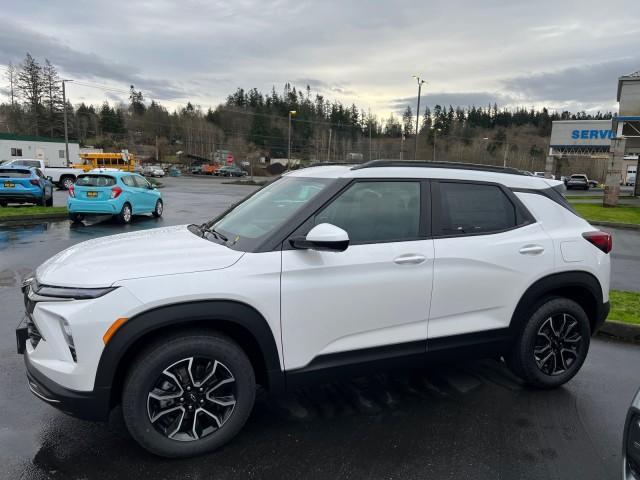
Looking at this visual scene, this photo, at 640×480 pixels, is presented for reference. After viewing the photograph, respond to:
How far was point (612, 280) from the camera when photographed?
A: 26.6 ft

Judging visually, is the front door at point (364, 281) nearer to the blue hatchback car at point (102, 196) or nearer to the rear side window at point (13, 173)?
the blue hatchback car at point (102, 196)

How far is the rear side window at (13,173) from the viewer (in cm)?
1579

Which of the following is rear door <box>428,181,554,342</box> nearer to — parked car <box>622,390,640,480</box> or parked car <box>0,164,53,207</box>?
parked car <box>622,390,640,480</box>

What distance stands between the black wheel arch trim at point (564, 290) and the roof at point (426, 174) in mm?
825

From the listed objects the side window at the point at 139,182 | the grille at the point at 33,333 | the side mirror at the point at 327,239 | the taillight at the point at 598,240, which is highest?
the side mirror at the point at 327,239

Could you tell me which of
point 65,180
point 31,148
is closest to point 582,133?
point 65,180

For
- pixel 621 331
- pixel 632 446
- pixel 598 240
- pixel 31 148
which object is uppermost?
pixel 31 148

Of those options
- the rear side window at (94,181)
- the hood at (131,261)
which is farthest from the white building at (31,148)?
the hood at (131,261)

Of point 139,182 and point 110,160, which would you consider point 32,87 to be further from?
point 139,182

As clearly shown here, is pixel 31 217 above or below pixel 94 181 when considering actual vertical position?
below

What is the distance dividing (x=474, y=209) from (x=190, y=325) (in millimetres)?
2357

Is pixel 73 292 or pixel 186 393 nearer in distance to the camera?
pixel 73 292

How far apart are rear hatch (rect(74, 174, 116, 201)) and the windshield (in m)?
11.4

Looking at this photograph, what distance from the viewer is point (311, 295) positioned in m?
2.94
